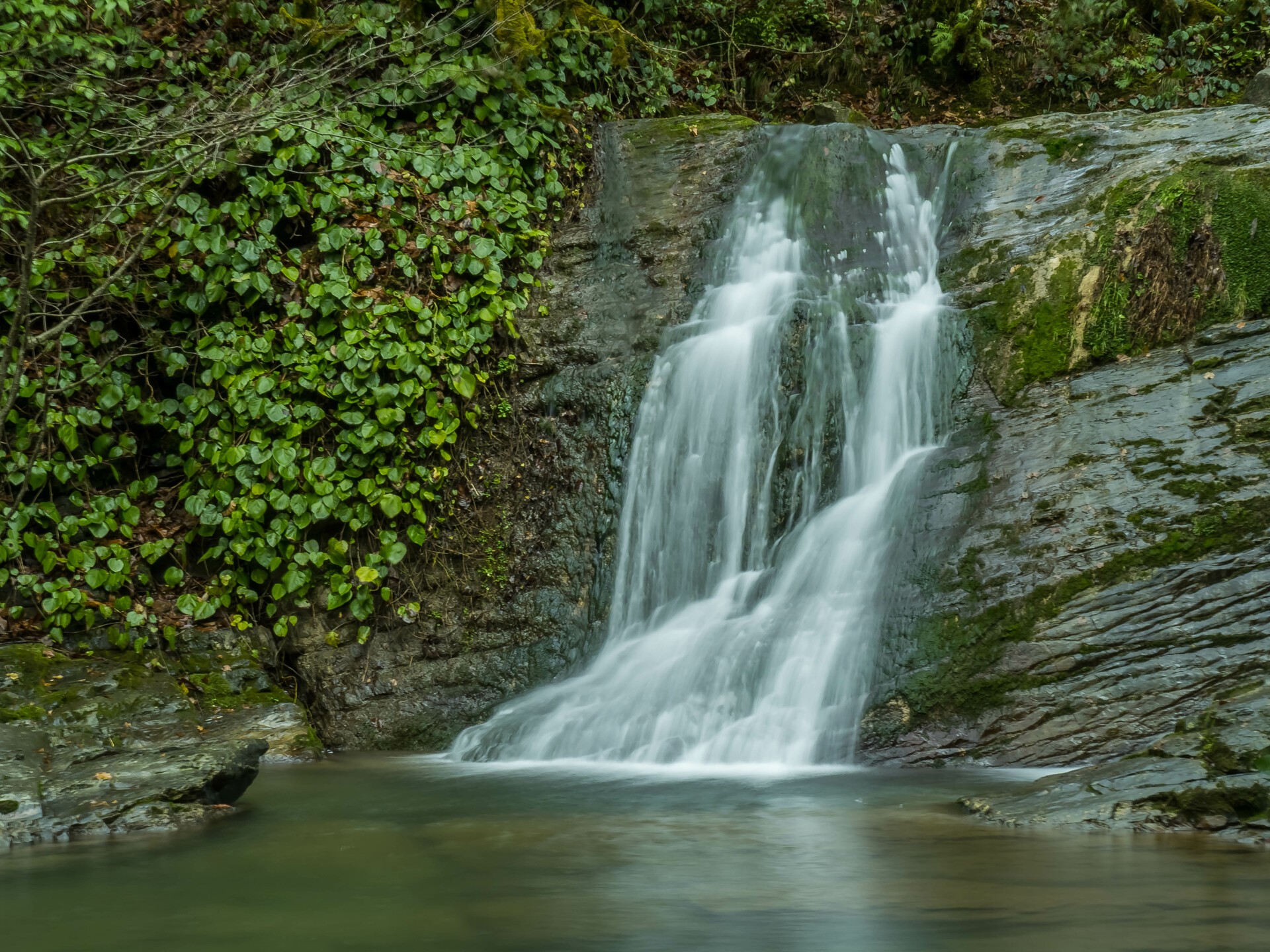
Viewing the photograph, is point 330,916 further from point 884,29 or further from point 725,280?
point 884,29

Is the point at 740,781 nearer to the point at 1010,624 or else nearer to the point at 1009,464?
the point at 1010,624

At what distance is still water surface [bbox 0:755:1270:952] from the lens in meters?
3.16

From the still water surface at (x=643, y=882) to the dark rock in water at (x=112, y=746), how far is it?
0.71 ft

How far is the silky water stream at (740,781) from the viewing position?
10.8ft

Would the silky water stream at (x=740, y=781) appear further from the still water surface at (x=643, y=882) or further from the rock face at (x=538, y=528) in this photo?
the rock face at (x=538, y=528)

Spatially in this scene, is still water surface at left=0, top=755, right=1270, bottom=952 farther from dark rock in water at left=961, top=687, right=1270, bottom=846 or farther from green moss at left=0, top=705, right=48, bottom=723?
green moss at left=0, top=705, right=48, bottom=723

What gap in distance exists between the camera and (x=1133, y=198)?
699 cm

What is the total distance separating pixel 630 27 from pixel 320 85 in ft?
14.9

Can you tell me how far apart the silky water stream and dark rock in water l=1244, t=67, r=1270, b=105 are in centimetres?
290

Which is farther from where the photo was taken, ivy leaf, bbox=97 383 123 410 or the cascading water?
ivy leaf, bbox=97 383 123 410

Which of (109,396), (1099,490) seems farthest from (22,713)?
(1099,490)

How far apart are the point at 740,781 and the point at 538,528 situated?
2603mm

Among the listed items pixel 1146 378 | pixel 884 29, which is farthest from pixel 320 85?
pixel 884 29

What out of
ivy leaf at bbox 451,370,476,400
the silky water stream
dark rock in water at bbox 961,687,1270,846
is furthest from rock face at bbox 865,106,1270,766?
ivy leaf at bbox 451,370,476,400
